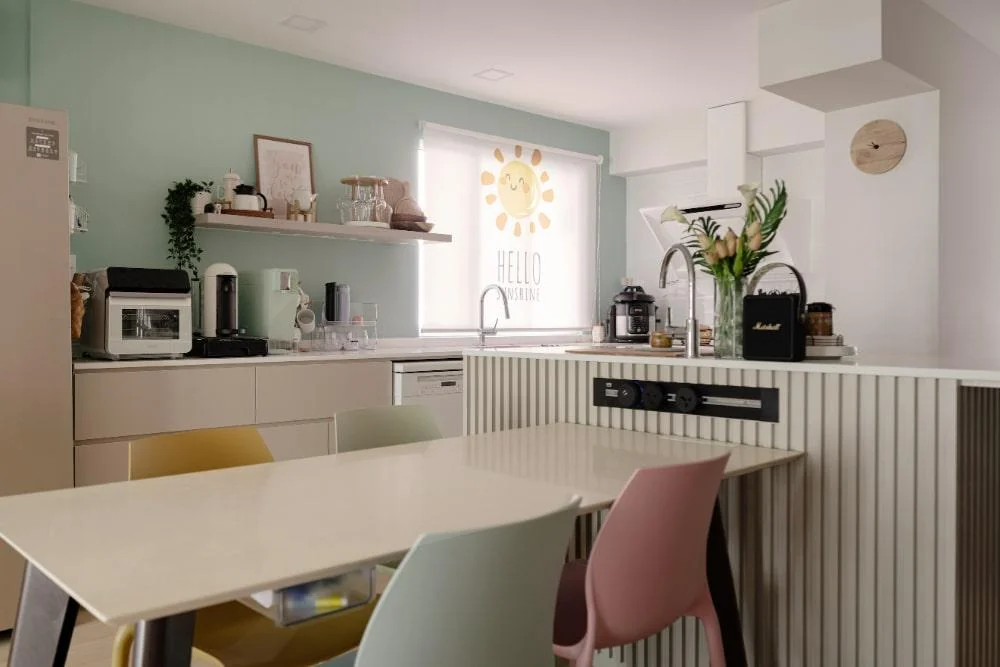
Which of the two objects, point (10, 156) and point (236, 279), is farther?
point (236, 279)

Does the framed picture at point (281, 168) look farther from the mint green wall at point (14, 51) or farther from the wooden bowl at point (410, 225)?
the mint green wall at point (14, 51)

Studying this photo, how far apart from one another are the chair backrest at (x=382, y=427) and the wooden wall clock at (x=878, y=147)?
8.98ft

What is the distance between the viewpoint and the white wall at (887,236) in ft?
12.5

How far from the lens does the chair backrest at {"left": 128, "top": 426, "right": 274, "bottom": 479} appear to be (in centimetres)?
182

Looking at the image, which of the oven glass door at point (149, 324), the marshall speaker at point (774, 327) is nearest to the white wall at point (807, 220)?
the marshall speaker at point (774, 327)

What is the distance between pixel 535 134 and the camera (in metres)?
5.59

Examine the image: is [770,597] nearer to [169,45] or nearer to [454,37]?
[454,37]

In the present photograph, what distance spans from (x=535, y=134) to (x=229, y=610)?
437cm

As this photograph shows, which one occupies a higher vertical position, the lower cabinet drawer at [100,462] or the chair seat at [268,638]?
the lower cabinet drawer at [100,462]

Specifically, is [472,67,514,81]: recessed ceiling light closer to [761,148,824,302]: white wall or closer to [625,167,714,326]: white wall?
[625,167,714,326]: white wall

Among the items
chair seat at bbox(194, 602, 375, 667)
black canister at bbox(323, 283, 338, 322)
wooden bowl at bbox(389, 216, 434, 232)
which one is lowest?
chair seat at bbox(194, 602, 375, 667)

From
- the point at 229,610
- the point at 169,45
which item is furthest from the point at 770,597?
the point at 169,45

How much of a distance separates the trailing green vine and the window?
4.75ft

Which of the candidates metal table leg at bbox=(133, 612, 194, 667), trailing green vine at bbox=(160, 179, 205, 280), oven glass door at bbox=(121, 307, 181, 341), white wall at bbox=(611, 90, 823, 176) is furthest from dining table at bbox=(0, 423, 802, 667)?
white wall at bbox=(611, 90, 823, 176)
